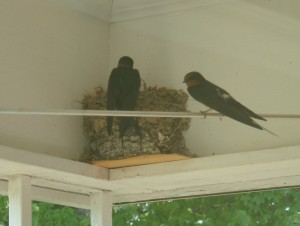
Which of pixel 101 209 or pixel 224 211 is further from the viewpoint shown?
pixel 224 211

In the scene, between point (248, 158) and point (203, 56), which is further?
point (203, 56)

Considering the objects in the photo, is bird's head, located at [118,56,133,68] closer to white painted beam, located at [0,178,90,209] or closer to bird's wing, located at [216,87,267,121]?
bird's wing, located at [216,87,267,121]

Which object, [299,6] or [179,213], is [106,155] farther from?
[179,213]

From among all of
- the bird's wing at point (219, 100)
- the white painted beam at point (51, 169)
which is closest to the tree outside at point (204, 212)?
the white painted beam at point (51, 169)

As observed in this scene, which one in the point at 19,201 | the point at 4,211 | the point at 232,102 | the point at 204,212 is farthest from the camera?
the point at 4,211

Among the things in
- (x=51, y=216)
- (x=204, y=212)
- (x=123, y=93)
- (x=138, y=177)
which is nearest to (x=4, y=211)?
(x=51, y=216)

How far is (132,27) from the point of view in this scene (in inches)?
197

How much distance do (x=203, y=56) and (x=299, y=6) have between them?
597 mm

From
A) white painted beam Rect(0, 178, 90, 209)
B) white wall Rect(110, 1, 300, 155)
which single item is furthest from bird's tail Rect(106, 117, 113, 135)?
white painted beam Rect(0, 178, 90, 209)

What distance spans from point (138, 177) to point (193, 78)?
67 centimetres

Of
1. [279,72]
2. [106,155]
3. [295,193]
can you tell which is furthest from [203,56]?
[295,193]

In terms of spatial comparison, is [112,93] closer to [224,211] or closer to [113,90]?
[113,90]

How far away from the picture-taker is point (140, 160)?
463cm

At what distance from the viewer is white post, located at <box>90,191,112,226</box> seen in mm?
4863
